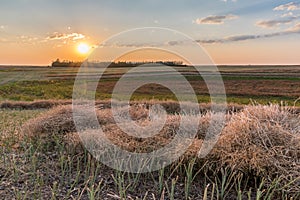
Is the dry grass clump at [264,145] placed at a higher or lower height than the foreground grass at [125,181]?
higher

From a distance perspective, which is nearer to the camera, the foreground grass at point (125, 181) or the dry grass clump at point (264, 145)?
the foreground grass at point (125, 181)

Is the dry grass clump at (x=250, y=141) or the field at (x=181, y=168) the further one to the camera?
the dry grass clump at (x=250, y=141)

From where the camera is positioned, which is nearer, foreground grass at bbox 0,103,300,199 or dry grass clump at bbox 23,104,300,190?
foreground grass at bbox 0,103,300,199

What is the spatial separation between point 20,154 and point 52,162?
24.9 inches

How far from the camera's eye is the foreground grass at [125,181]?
3.38m

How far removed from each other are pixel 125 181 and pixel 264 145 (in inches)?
66.4

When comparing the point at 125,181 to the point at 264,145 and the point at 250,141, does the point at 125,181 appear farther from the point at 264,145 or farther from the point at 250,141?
the point at 264,145

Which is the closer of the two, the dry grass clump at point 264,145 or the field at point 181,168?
the field at point 181,168

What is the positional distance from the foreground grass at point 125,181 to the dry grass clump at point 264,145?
0.24 ft

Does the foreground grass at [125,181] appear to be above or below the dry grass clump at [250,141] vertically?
below

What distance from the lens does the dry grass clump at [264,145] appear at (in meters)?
3.70

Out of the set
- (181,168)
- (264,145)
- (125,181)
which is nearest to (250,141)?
(264,145)

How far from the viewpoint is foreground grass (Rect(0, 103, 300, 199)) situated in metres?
3.38

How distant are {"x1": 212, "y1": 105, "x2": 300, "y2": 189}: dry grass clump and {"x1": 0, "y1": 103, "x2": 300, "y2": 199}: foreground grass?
72 mm
